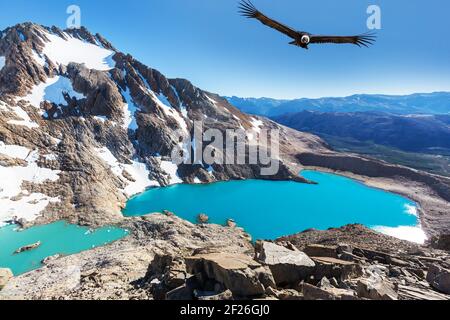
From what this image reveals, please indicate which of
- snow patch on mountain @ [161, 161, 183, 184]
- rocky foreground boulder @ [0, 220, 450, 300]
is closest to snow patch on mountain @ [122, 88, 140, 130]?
snow patch on mountain @ [161, 161, 183, 184]

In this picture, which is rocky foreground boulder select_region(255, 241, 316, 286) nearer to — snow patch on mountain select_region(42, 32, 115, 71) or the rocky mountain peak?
the rocky mountain peak

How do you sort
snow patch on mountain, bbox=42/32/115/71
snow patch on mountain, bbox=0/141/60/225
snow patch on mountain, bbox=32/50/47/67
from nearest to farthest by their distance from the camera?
snow patch on mountain, bbox=0/141/60/225, snow patch on mountain, bbox=32/50/47/67, snow patch on mountain, bbox=42/32/115/71

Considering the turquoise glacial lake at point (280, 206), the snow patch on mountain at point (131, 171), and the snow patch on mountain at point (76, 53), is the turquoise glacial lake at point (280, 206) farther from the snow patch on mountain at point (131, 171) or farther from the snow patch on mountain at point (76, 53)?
the snow patch on mountain at point (76, 53)

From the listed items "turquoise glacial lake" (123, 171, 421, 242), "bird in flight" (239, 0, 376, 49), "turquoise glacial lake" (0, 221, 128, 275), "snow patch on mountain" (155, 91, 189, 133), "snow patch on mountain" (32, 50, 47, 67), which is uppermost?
"snow patch on mountain" (32, 50, 47, 67)

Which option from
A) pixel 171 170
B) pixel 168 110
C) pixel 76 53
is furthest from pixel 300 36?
pixel 76 53

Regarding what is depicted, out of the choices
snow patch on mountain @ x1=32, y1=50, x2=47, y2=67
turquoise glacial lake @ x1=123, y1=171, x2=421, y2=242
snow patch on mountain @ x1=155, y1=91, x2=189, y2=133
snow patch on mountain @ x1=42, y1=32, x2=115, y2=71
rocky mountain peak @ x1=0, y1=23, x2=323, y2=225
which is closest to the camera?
rocky mountain peak @ x1=0, y1=23, x2=323, y2=225

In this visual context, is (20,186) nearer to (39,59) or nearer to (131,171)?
(131,171)

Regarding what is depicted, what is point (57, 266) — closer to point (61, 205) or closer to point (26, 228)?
point (26, 228)
